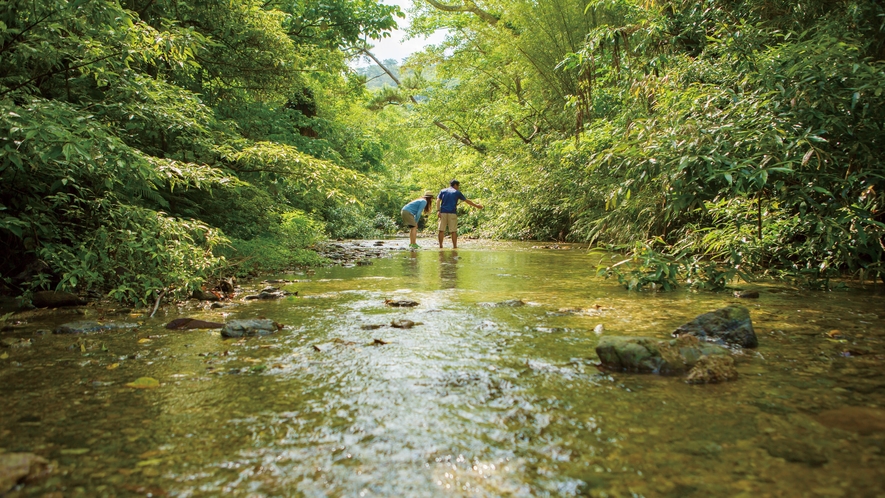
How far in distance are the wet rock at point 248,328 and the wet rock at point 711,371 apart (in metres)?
2.48

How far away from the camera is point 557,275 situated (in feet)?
23.1

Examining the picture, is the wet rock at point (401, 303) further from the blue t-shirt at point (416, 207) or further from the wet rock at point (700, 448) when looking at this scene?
the blue t-shirt at point (416, 207)

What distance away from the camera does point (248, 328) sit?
3.46m

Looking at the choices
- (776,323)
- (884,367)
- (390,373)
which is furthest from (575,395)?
(776,323)

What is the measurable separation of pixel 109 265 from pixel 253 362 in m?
2.45

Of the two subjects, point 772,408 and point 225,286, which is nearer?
point 772,408

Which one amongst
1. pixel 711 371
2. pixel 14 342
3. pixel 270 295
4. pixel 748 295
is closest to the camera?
pixel 711 371

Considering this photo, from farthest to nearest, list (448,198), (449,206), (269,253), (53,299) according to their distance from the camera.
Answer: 1. (449,206)
2. (448,198)
3. (269,253)
4. (53,299)

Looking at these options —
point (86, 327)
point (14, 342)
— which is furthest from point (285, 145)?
point (14, 342)

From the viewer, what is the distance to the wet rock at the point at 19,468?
1.45 metres

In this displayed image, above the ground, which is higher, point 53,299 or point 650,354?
point 53,299

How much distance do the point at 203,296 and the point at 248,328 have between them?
5.76 feet

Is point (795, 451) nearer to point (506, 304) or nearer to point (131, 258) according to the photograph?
point (506, 304)

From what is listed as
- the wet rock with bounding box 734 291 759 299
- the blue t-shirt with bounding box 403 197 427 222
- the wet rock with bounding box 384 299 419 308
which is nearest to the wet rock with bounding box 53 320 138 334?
the wet rock with bounding box 384 299 419 308
